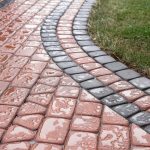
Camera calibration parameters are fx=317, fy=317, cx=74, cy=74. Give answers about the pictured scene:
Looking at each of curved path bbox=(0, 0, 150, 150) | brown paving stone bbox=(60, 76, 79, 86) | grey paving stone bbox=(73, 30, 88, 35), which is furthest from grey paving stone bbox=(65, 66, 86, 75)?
grey paving stone bbox=(73, 30, 88, 35)

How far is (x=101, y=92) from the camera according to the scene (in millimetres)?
2900

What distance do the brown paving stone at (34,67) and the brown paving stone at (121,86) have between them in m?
0.81

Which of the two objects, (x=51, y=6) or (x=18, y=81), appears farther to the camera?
(x=51, y=6)

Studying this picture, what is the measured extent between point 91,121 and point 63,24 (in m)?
2.56

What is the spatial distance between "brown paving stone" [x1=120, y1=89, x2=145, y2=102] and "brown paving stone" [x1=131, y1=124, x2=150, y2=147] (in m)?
0.40

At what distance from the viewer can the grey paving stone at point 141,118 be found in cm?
247

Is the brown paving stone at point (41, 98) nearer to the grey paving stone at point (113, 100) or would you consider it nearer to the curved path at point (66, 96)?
the curved path at point (66, 96)

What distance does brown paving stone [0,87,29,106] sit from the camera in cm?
275

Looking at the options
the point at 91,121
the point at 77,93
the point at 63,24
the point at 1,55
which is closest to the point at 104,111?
the point at 91,121

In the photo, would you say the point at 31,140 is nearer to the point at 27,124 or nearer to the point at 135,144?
the point at 27,124

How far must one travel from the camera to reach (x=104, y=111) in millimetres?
2629

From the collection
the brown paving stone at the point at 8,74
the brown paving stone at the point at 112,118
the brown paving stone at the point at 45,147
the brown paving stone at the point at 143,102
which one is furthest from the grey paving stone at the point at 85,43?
the brown paving stone at the point at 45,147

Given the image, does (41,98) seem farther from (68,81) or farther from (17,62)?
(17,62)

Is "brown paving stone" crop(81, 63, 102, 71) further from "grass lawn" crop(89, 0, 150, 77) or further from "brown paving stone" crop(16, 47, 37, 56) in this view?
"brown paving stone" crop(16, 47, 37, 56)
